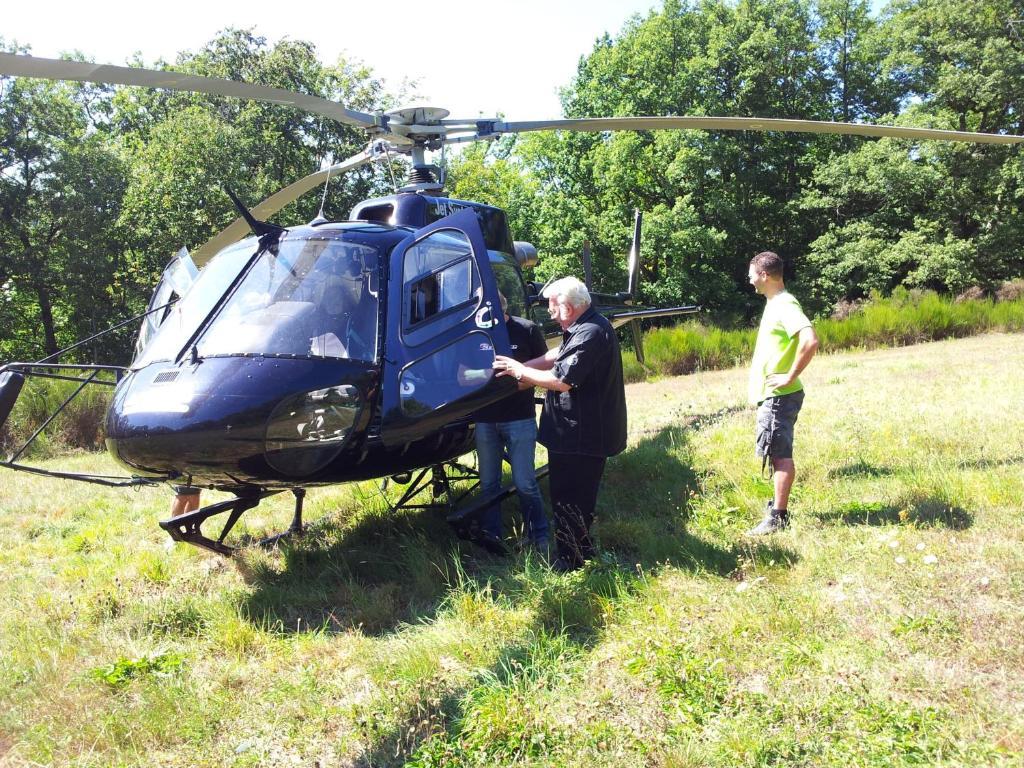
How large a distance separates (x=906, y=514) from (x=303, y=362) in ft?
11.3

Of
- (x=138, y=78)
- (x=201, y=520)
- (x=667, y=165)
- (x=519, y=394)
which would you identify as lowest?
(x=201, y=520)

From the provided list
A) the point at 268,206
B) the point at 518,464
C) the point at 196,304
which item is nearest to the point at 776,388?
the point at 518,464

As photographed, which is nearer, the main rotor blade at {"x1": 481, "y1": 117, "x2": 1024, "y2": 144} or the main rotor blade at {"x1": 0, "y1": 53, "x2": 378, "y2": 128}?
the main rotor blade at {"x1": 0, "y1": 53, "x2": 378, "y2": 128}

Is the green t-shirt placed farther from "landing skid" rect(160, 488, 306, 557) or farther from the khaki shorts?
"landing skid" rect(160, 488, 306, 557)

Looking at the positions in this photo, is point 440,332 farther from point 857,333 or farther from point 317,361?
point 857,333

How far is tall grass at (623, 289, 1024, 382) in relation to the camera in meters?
18.8

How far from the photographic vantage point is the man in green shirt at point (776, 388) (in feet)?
15.2

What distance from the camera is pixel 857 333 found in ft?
65.4

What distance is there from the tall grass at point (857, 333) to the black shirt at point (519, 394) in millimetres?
13472

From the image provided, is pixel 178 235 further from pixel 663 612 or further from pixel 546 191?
pixel 663 612

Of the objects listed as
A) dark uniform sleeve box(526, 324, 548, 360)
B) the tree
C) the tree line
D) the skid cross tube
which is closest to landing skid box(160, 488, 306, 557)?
the skid cross tube

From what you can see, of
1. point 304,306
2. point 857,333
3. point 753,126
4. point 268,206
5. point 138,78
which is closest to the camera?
point 138,78

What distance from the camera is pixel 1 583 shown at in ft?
18.0

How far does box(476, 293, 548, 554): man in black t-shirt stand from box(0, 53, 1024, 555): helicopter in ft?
0.93
